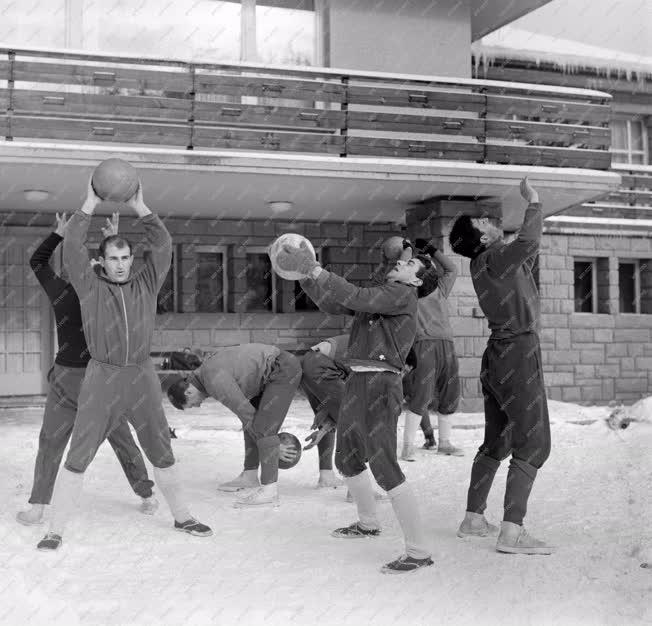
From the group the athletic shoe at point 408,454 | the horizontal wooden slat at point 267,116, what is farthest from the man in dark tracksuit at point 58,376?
the horizontal wooden slat at point 267,116

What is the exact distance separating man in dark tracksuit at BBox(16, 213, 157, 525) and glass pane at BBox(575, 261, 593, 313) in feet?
34.7

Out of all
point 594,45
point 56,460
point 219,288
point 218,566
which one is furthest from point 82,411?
point 594,45

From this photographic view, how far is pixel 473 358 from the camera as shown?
11.3m

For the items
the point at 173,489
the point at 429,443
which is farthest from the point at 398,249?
the point at 429,443

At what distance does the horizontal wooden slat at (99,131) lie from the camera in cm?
918

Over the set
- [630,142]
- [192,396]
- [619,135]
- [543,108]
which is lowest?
[192,396]

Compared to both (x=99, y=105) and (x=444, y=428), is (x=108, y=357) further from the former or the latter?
(x=99, y=105)

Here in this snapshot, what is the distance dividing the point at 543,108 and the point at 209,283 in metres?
5.24

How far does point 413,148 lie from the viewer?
10.5 metres

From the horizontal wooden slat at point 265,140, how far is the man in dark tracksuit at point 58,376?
5.03m

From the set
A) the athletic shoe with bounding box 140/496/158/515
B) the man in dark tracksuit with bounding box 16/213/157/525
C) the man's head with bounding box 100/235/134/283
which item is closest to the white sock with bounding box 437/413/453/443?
the athletic shoe with bounding box 140/496/158/515

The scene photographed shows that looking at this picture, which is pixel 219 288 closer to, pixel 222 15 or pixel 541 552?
pixel 222 15

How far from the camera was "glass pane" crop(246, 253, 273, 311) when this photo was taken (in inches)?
510

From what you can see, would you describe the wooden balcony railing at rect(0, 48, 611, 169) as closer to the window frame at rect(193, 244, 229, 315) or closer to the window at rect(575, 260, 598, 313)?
the window frame at rect(193, 244, 229, 315)
